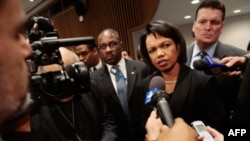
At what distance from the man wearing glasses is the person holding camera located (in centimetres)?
42

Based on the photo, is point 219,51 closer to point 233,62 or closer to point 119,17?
point 233,62

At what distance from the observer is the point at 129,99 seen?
206cm

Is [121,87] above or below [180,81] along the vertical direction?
below

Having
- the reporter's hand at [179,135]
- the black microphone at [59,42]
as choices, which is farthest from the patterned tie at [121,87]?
the reporter's hand at [179,135]

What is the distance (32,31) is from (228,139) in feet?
2.77

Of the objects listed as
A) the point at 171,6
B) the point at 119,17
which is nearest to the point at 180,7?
the point at 171,6

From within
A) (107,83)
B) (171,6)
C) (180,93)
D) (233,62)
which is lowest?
(107,83)

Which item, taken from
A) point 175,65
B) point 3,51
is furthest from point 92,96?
point 3,51

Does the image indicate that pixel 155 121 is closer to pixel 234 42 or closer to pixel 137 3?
pixel 137 3

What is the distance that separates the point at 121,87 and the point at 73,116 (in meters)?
0.89

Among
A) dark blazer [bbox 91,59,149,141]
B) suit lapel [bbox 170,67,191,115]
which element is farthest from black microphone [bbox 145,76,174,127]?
dark blazer [bbox 91,59,149,141]

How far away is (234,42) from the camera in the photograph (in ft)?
28.5

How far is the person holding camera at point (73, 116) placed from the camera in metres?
1.06

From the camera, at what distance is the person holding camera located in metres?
1.06
